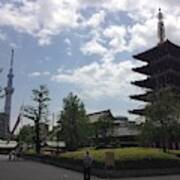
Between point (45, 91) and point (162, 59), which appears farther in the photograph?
point (162, 59)

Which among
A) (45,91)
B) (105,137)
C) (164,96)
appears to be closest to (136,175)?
(164,96)

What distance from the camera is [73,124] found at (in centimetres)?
4856

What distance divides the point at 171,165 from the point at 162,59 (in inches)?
1458

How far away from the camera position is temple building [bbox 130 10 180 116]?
59.8 meters

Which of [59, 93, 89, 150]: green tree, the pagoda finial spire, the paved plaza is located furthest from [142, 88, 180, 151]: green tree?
the pagoda finial spire

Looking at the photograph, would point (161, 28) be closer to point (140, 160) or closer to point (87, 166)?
point (140, 160)

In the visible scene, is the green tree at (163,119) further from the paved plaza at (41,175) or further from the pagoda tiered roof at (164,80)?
the pagoda tiered roof at (164,80)

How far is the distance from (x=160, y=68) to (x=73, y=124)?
2116 cm

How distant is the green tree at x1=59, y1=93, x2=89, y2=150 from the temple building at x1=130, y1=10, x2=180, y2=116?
1187 centimetres

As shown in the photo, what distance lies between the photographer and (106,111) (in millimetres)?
78250

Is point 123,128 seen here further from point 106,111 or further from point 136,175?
point 136,175

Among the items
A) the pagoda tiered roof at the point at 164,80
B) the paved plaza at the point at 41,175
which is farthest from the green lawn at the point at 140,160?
the pagoda tiered roof at the point at 164,80

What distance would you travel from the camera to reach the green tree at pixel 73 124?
48312 millimetres

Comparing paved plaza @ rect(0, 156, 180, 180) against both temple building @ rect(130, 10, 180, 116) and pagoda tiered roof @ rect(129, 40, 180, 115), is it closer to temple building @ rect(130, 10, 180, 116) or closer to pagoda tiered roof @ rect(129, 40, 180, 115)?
temple building @ rect(130, 10, 180, 116)
